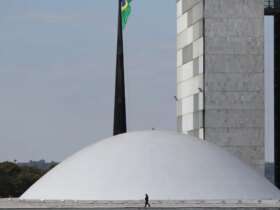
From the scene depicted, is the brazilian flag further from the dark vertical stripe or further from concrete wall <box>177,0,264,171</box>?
the dark vertical stripe

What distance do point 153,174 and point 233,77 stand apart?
104ft

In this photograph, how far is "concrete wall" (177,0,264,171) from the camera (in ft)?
333

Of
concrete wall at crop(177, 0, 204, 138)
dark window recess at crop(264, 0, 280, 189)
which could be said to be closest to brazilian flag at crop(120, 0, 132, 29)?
concrete wall at crop(177, 0, 204, 138)

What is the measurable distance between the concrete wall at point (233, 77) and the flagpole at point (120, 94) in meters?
8.97

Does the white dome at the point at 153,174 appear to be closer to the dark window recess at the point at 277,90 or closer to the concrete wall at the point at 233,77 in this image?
the concrete wall at the point at 233,77

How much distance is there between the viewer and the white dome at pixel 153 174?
232 ft

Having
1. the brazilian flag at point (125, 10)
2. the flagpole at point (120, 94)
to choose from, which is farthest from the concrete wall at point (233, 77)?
the flagpole at point (120, 94)

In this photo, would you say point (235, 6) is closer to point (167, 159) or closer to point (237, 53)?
point (237, 53)

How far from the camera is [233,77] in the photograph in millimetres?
101688

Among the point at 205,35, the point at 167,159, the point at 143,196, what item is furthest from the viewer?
the point at 205,35

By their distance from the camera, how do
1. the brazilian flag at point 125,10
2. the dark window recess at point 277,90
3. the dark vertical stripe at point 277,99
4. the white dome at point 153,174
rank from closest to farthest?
the white dome at point 153,174 → the brazilian flag at point 125,10 → the dark window recess at point 277,90 → the dark vertical stripe at point 277,99

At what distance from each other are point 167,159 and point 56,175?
913 centimetres

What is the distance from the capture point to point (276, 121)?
112 meters

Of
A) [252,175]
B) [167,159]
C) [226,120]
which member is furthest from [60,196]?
[226,120]
